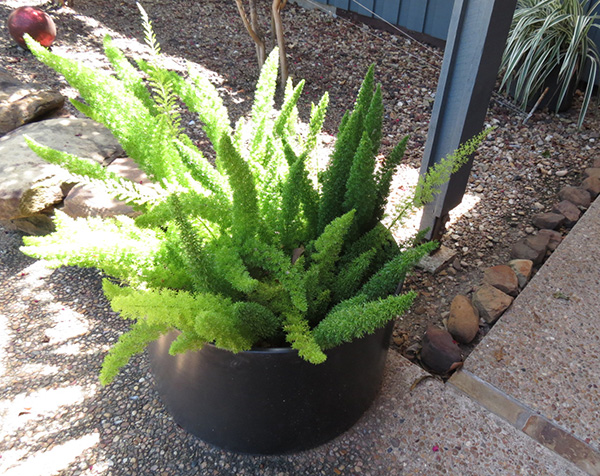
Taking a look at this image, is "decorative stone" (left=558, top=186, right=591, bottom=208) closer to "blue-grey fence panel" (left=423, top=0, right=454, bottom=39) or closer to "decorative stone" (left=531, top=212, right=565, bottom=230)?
"decorative stone" (left=531, top=212, right=565, bottom=230)

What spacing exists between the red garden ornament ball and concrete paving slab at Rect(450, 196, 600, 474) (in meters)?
3.27

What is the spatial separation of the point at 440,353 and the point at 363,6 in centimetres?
359

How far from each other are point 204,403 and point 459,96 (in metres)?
1.27

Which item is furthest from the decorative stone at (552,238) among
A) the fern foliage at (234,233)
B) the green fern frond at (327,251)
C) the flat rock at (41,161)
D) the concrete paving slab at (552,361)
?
the flat rock at (41,161)

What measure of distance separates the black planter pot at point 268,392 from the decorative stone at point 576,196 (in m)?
1.57

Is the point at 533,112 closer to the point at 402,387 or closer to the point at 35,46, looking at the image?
the point at 402,387

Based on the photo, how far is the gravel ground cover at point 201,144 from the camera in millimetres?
1408

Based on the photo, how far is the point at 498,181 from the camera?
2646mm

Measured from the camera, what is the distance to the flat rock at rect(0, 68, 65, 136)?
242cm

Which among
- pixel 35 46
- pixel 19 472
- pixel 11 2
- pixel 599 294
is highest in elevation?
pixel 35 46

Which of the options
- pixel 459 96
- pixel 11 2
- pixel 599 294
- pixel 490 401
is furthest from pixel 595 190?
pixel 11 2

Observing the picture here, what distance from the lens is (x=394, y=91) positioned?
138 inches

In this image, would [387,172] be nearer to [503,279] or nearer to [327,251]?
[327,251]

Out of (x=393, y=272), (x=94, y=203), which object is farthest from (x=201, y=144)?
(x=393, y=272)
